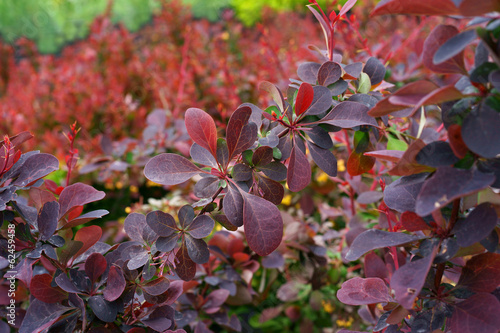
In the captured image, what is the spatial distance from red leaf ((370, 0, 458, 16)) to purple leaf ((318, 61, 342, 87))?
6.1 inches

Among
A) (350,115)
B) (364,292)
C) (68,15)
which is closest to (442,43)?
(350,115)

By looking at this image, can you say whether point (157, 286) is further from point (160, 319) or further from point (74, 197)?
point (74, 197)

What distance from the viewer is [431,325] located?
1.80ft

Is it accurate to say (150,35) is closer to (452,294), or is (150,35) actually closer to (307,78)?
(307,78)

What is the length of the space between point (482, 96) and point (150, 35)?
3.99m

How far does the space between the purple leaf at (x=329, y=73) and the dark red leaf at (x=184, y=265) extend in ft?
1.27

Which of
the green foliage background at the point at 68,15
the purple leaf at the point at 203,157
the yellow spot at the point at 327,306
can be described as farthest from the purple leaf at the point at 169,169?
the green foliage background at the point at 68,15

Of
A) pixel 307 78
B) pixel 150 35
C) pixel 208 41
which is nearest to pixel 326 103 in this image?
pixel 307 78

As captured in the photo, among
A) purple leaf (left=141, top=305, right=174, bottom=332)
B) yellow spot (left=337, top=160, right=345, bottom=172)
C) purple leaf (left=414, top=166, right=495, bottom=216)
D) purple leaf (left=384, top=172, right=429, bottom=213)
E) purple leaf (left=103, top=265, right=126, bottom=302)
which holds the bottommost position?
yellow spot (left=337, top=160, right=345, bottom=172)

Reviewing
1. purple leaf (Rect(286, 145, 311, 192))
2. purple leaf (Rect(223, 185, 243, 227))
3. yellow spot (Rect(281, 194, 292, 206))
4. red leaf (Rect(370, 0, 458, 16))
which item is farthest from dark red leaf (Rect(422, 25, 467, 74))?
yellow spot (Rect(281, 194, 292, 206))

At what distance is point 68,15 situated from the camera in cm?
471

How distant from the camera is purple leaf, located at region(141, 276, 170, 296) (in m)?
0.62

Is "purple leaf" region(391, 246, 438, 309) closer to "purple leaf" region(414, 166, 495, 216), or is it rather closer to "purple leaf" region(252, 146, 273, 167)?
"purple leaf" region(414, 166, 495, 216)

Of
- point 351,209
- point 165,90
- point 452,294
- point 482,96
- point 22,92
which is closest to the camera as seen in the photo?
point 482,96
